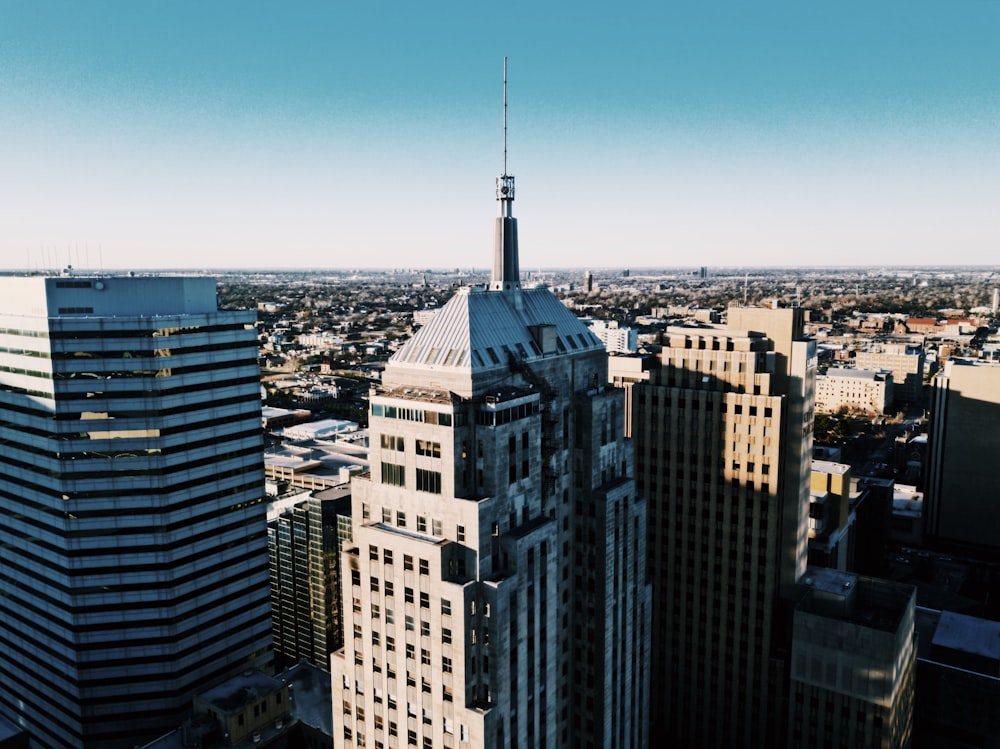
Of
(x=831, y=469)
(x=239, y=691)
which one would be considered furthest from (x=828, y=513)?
(x=239, y=691)

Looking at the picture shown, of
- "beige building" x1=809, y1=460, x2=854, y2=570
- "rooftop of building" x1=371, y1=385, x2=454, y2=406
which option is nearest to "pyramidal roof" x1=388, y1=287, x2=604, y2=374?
"rooftop of building" x1=371, y1=385, x2=454, y2=406

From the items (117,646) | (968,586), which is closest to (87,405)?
(117,646)

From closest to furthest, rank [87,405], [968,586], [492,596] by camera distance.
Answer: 1. [492,596]
2. [87,405]
3. [968,586]

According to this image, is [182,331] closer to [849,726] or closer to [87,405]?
[87,405]

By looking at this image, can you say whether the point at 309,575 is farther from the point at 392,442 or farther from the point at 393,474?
the point at 392,442

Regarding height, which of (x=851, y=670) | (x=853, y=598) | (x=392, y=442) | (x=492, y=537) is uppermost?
(x=392, y=442)
